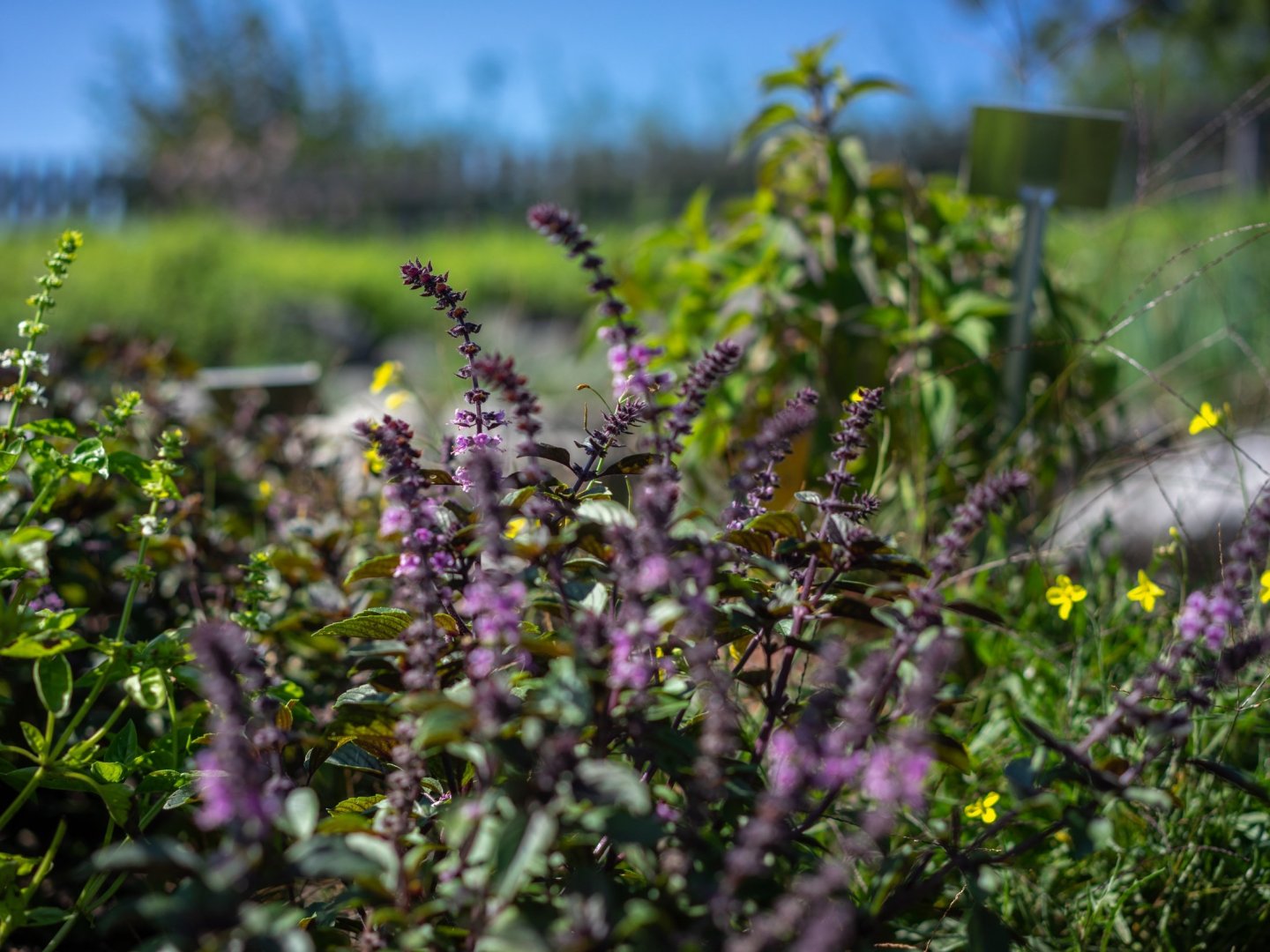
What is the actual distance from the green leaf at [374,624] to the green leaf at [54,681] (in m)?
0.35

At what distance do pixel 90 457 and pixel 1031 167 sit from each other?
224cm

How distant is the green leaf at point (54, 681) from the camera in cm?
128

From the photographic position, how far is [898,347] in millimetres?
2676

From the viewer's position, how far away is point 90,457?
132cm

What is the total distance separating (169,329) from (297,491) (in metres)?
5.54

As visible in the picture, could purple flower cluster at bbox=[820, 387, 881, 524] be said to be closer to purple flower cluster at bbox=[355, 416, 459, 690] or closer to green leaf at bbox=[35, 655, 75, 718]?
purple flower cluster at bbox=[355, 416, 459, 690]

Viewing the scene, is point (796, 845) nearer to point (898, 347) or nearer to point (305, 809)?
point (305, 809)

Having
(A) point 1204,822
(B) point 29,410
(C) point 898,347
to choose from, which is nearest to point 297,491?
(B) point 29,410

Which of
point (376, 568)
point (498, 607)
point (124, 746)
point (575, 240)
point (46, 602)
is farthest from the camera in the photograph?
point (46, 602)

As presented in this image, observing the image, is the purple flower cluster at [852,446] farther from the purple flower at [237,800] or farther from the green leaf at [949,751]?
the purple flower at [237,800]

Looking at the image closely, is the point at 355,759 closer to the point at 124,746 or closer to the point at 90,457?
the point at 124,746

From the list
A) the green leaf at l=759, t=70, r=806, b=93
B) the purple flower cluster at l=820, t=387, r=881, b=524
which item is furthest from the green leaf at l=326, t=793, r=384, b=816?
the green leaf at l=759, t=70, r=806, b=93

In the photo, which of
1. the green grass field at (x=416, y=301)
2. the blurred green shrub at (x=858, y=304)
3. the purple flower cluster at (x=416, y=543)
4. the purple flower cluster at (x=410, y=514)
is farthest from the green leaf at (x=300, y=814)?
the green grass field at (x=416, y=301)

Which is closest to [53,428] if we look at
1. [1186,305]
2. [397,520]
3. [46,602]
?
[46,602]
